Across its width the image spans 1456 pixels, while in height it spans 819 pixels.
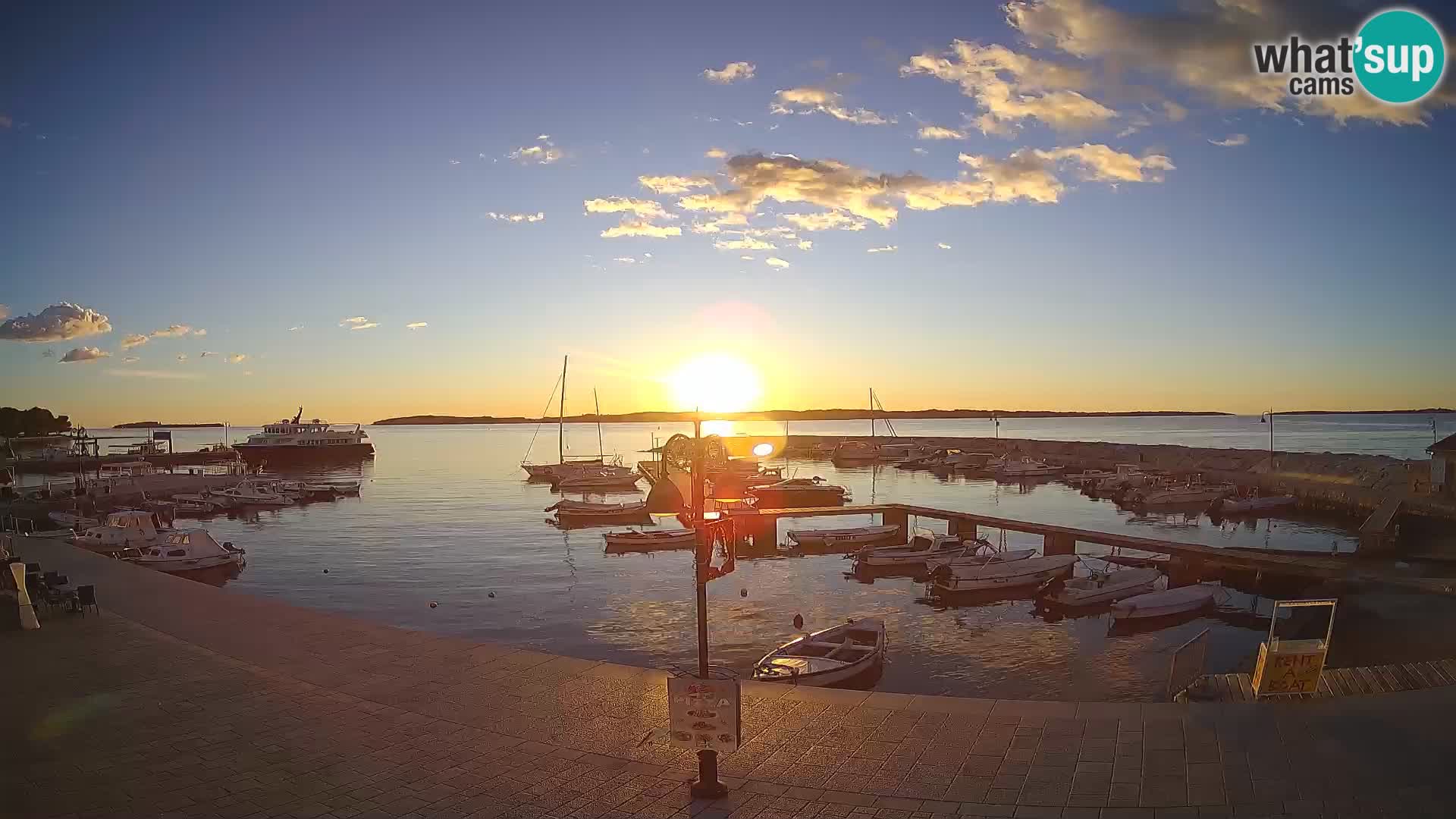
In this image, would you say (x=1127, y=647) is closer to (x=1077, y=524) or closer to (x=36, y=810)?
(x=36, y=810)

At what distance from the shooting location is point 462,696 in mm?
10148

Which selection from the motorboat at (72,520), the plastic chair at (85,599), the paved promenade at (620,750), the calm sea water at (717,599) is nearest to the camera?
the paved promenade at (620,750)

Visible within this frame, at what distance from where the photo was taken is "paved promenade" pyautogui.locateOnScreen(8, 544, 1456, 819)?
22.9 feet

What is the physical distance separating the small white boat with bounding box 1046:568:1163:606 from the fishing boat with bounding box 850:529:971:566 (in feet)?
20.1

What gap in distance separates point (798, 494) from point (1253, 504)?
34.2 m

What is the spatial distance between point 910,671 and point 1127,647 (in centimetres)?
771

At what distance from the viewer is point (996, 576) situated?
31.8 metres

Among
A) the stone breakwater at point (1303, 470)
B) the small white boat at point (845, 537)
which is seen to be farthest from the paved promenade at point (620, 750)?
the stone breakwater at point (1303, 470)

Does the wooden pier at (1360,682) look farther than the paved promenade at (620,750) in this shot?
Yes

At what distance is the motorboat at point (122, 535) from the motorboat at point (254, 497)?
29186 mm

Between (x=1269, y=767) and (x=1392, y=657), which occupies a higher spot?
(x=1269, y=767)

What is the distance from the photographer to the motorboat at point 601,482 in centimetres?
7905

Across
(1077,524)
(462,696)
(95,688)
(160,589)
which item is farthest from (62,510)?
(1077,524)

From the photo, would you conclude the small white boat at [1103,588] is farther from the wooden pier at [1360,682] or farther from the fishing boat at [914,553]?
the wooden pier at [1360,682]
